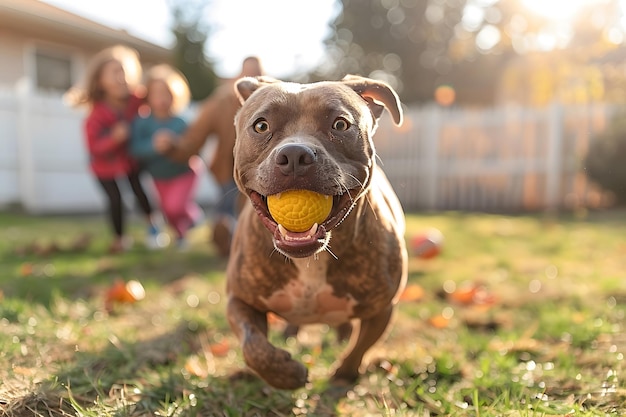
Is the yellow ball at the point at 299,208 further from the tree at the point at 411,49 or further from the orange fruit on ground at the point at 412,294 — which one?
the tree at the point at 411,49

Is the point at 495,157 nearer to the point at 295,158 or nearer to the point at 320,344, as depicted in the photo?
the point at 320,344

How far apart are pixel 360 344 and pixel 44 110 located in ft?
34.3

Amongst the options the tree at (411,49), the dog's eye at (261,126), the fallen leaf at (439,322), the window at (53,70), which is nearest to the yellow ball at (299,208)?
the dog's eye at (261,126)

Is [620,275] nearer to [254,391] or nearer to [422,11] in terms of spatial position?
[254,391]

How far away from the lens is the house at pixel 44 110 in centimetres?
1080

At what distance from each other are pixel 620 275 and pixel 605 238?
7.26 ft

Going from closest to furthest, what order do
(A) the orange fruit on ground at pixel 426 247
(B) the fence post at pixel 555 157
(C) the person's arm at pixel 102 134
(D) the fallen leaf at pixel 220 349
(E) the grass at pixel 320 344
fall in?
(E) the grass at pixel 320 344 → (D) the fallen leaf at pixel 220 349 → (A) the orange fruit on ground at pixel 426 247 → (C) the person's arm at pixel 102 134 → (B) the fence post at pixel 555 157

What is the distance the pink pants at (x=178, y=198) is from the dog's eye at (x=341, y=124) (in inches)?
186

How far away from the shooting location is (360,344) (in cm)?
270

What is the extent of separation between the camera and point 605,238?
274 inches

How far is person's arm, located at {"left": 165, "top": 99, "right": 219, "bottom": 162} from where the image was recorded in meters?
5.42

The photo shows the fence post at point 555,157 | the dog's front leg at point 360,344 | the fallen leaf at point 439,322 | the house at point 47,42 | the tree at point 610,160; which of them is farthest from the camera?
the house at point 47,42

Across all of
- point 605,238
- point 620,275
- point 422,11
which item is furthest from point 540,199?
point 422,11

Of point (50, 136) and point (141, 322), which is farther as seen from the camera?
point (50, 136)
